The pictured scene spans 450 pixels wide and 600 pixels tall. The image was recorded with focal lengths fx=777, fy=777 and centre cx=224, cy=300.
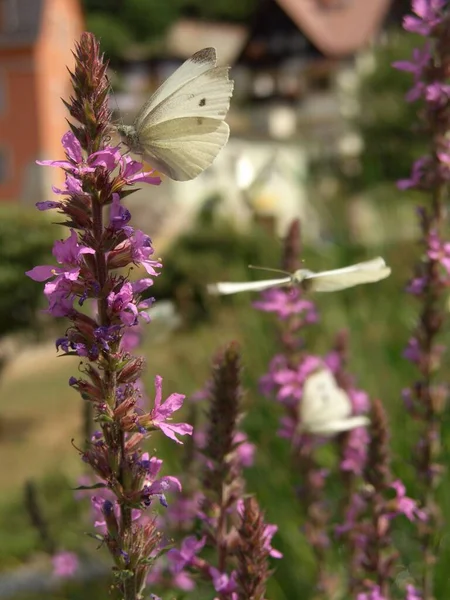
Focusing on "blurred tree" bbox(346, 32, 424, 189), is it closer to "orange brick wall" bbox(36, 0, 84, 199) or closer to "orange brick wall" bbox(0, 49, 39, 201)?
"orange brick wall" bbox(36, 0, 84, 199)

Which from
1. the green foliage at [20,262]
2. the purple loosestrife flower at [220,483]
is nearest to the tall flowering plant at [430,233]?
the purple loosestrife flower at [220,483]

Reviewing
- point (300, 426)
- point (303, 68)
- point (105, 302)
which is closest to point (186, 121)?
point (105, 302)

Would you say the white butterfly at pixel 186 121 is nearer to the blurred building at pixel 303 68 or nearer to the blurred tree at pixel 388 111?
the blurred tree at pixel 388 111

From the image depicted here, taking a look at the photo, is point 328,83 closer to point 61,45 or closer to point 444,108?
point 61,45

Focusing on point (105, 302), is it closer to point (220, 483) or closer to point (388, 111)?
point (220, 483)

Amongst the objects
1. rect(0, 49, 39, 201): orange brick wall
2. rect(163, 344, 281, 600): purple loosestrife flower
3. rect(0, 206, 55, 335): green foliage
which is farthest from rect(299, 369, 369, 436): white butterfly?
rect(0, 49, 39, 201): orange brick wall

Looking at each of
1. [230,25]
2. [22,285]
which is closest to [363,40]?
[230,25]
